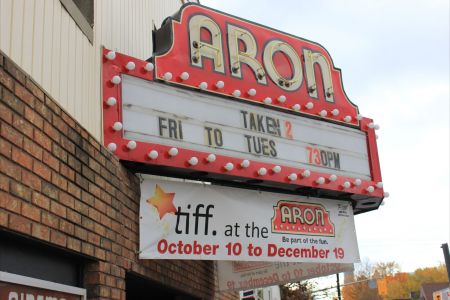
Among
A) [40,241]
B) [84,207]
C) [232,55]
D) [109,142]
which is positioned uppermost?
[232,55]

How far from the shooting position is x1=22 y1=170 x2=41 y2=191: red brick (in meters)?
3.59

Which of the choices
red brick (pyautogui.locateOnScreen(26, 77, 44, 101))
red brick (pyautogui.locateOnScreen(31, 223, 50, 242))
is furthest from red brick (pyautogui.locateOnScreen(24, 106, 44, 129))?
red brick (pyautogui.locateOnScreen(31, 223, 50, 242))

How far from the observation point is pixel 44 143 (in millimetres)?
3902

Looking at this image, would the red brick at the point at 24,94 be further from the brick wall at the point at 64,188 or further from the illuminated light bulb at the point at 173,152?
the illuminated light bulb at the point at 173,152

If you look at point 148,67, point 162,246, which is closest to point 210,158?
point 162,246

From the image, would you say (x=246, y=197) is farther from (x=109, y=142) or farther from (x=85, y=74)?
(x=85, y=74)

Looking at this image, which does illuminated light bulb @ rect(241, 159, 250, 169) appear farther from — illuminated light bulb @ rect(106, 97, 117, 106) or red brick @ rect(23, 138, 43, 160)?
red brick @ rect(23, 138, 43, 160)

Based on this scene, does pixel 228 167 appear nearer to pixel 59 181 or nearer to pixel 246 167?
pixel 246 167

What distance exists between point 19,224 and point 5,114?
0.66 metres

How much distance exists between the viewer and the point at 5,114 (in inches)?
135

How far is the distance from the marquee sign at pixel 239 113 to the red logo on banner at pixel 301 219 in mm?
205

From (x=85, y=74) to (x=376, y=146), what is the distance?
4.41 m

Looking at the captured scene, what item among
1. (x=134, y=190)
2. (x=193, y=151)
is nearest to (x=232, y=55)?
(x=193, y=151)

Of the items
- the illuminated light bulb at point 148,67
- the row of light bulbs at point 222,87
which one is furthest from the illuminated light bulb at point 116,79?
the illuminated light bulb at point 148,67
